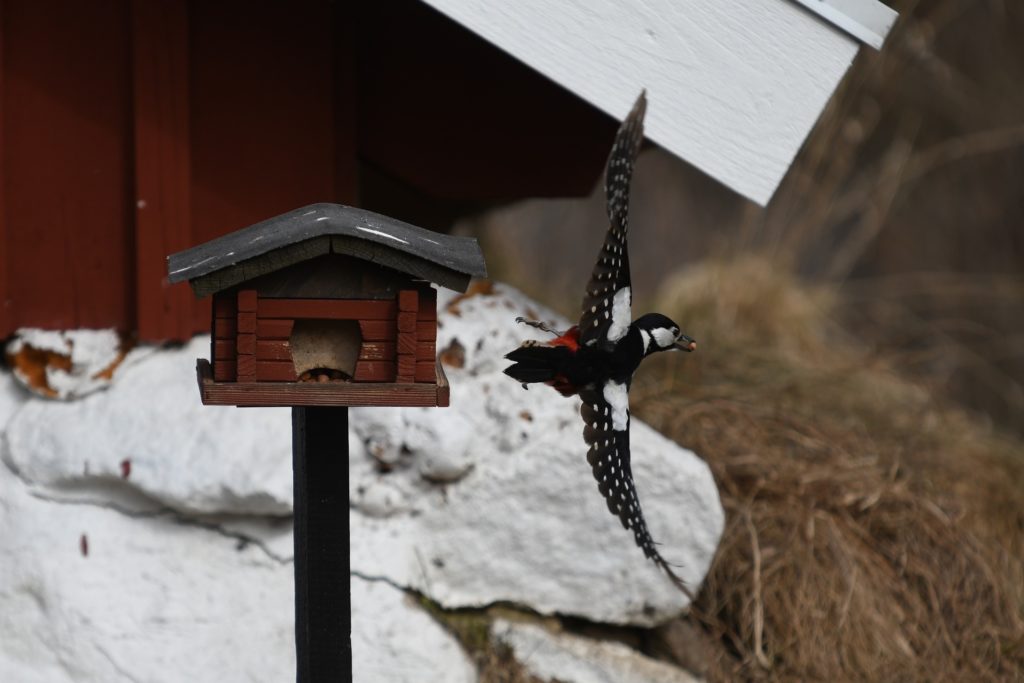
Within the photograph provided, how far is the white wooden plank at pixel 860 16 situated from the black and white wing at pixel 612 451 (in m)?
0.71

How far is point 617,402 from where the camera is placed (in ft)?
5.95

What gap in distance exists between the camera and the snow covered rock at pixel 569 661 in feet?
8.12

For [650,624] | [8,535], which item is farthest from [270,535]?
[650,624]

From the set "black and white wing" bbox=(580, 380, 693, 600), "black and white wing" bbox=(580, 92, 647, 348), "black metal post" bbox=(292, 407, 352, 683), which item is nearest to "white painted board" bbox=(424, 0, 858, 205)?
"black and white wing" bbox=(580, 92, 647, 348)

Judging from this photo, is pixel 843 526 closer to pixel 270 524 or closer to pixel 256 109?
pixel 270 524

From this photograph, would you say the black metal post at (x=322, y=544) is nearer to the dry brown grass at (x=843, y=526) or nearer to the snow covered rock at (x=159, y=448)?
the snow covered rock at (x=159, y=448)

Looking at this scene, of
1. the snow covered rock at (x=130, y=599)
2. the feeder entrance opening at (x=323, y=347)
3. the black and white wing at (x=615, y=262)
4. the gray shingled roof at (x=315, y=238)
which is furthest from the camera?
the snow covered rock at (x=130, y=599)

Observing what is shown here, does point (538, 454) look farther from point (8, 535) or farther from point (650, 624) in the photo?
point (8, 535)

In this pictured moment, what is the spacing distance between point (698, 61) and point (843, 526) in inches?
56.4

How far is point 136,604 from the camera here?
2301 mm

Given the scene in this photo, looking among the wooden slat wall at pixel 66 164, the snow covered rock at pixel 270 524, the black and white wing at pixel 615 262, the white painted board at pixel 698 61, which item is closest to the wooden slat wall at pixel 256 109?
the wooden slat wall at pixel 66 164

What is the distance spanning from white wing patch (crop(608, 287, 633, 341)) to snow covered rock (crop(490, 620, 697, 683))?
3.09 ft

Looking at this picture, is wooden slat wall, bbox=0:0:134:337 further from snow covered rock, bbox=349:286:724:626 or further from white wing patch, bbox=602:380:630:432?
white wing patch, bbox=602:380:630:432

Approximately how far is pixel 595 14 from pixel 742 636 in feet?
4.86
